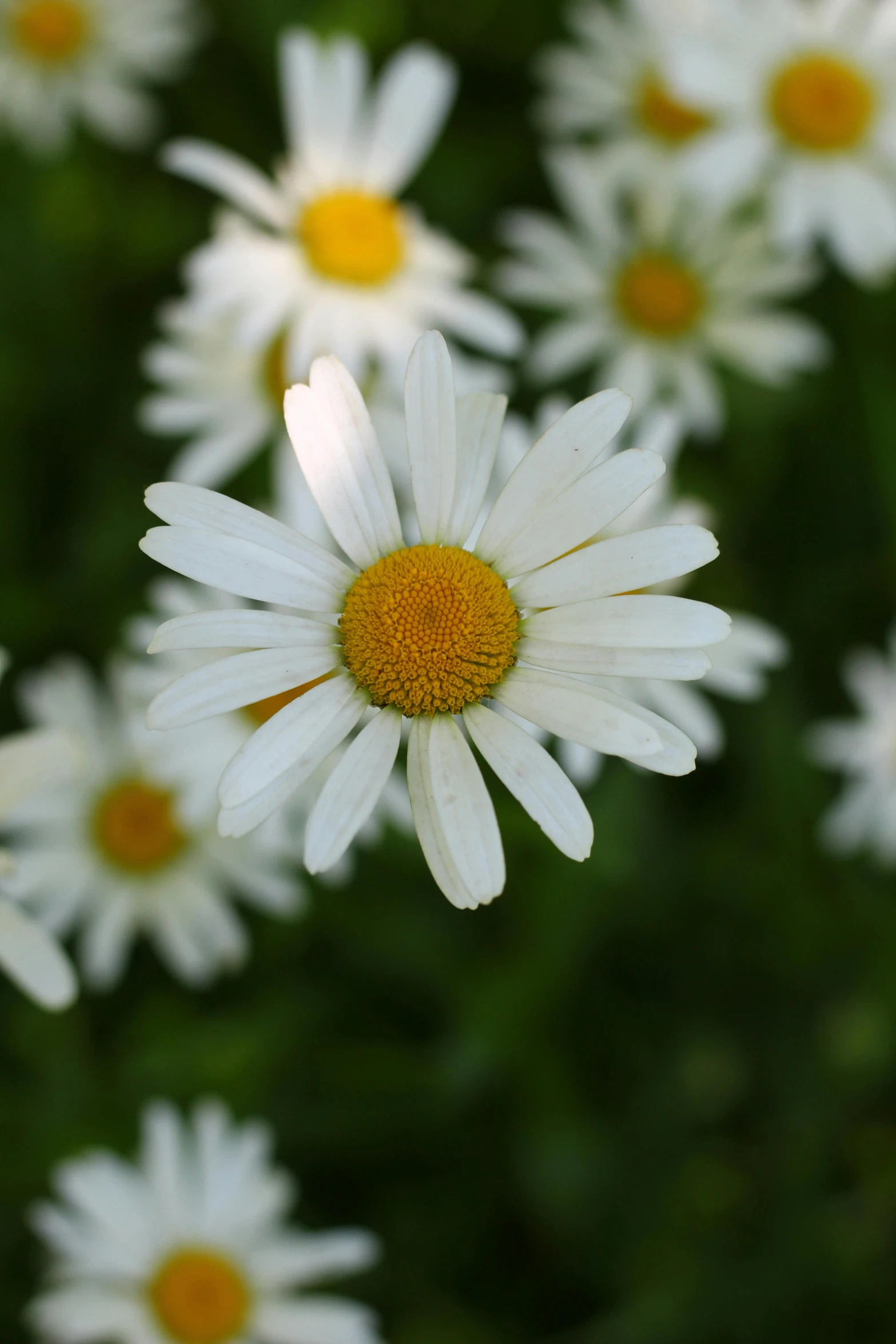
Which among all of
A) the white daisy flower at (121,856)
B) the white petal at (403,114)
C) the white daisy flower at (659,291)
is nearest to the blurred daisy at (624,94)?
the white daisy flower at (659,291)

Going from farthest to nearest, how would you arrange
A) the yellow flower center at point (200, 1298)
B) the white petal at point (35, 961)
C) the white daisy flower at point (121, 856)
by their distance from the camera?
1. the white daisy flower at point (121, 856)
2. the yellow flower center at point (200, 1298)
3. the white petal at point (35, 961)

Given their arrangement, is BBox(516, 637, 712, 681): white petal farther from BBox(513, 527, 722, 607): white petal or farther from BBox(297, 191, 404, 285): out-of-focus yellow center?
BBox(297, 191, 404, 285): out-of-focus yellow center

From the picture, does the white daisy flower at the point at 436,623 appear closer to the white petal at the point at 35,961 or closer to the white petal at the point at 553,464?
the white petal at the point at 553,464

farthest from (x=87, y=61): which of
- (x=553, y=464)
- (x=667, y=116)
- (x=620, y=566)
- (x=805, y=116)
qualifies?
(x=620, y=566)

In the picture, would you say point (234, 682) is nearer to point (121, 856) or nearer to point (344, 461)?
point (344, 461)

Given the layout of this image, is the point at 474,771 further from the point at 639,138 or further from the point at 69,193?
the point at 69,193
